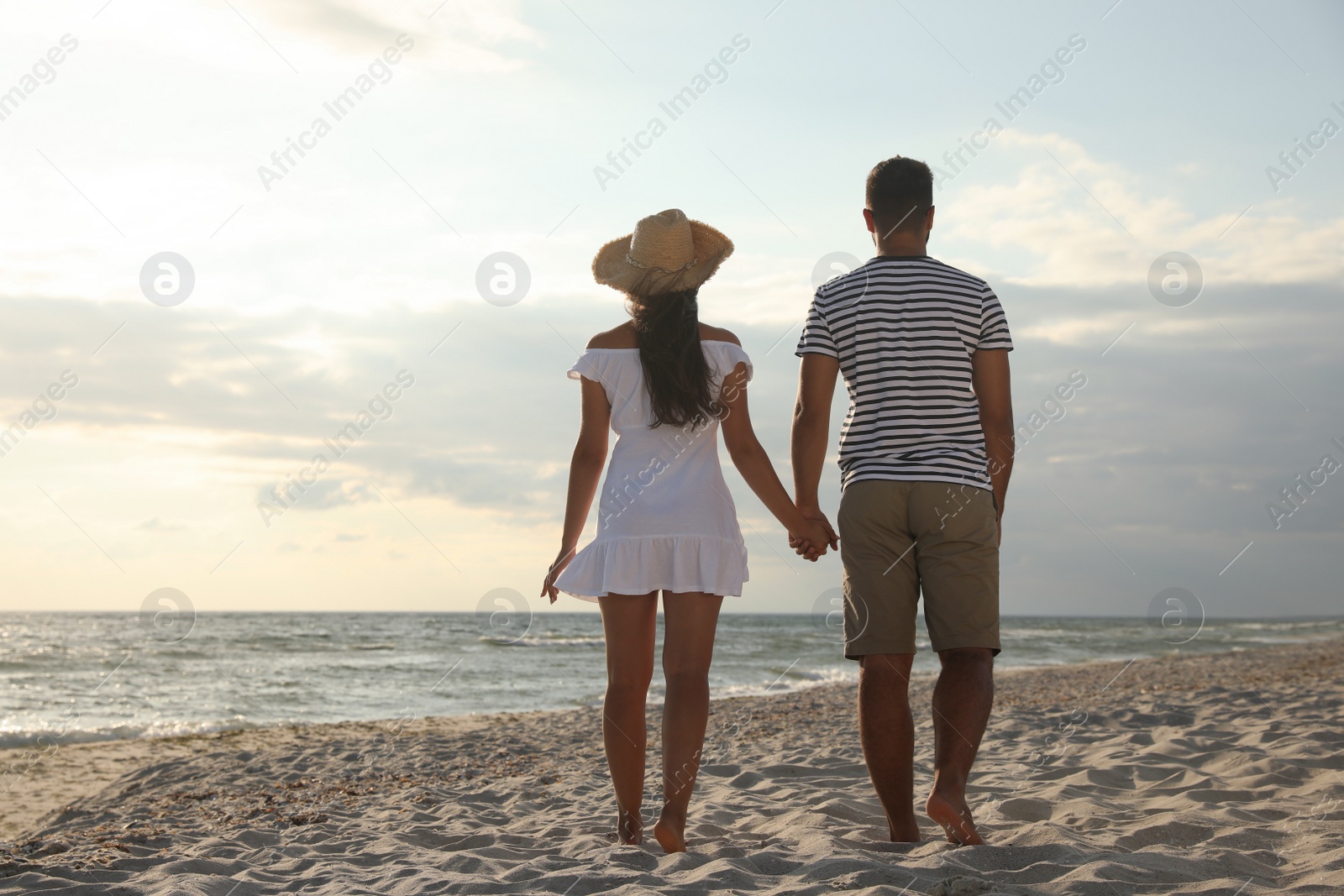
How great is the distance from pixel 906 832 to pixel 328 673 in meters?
14.1

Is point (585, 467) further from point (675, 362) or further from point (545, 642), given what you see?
point (545, 642)

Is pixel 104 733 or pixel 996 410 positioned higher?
pixel 996 410

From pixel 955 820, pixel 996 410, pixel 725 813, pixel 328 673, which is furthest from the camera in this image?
pixel 328 673

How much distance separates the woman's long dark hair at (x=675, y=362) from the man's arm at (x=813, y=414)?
0.27 m

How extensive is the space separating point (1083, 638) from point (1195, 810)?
30.3m

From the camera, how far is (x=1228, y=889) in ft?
7.13

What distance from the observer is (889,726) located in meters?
2.79

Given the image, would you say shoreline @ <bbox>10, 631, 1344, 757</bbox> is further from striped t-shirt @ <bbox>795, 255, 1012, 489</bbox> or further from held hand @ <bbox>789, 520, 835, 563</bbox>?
striped t-shirt @ <bbox>795, 255, 1012, 489</bbox>

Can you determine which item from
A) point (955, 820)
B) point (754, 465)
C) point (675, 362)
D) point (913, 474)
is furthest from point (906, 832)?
point (675, 362)

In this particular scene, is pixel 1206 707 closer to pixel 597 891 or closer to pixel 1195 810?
pixel 1195 810

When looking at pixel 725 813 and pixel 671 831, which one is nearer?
pixel 671 831

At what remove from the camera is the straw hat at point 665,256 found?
3125 mm

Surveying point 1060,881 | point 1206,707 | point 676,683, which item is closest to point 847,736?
point 1206,707

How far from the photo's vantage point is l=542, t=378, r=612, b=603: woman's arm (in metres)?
3.05
